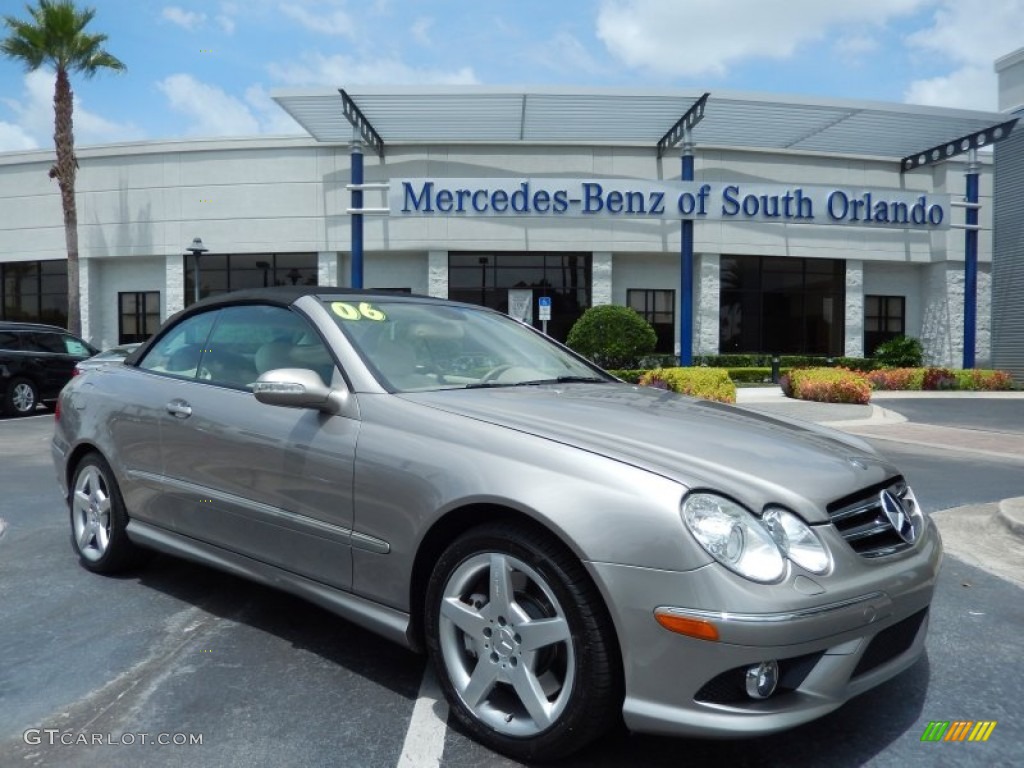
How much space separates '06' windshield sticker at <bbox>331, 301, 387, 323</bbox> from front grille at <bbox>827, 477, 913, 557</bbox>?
2066mm

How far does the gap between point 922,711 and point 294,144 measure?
79.5ft

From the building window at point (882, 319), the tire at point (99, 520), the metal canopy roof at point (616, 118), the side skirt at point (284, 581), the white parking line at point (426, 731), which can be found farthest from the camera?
the building window at point (882, 319)

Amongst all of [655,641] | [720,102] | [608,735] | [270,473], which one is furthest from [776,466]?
[720,102]

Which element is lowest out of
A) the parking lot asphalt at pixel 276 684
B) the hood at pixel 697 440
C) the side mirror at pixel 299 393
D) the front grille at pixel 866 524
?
the parking lot asphalt at pixel 276 684

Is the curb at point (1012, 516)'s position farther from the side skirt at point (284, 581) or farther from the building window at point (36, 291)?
the building window at point (36, 291)

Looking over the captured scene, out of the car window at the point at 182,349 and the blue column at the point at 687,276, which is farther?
the blue column at the point at 687,276

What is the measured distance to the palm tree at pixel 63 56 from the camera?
22.7m

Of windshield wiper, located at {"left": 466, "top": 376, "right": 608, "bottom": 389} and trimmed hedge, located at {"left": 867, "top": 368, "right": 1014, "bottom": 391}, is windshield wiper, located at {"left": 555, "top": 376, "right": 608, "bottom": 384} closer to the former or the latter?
windshield wiper, located at {"left": 466, "top": 376, "right": 608, "bottom": 389}

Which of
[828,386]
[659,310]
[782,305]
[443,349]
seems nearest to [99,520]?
[443,349]

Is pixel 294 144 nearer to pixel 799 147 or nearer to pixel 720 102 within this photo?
pixel 720 102

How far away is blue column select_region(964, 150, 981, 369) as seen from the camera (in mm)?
22406

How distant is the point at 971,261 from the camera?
2277 centimetres

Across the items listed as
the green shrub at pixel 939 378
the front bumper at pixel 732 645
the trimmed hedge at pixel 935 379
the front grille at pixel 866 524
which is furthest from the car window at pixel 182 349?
the green shrub at pixel 939 378

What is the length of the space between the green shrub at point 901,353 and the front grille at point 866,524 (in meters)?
24.2
